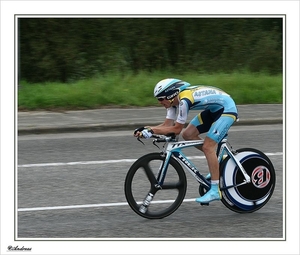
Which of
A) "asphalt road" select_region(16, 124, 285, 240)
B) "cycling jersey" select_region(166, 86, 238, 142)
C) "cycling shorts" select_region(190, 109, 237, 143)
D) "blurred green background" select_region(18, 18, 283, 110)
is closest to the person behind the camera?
"asphalt road" select_region(16, 124, 285, 240)

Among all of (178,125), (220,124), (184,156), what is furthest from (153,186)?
(220,124)

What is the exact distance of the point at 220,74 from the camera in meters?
19.7

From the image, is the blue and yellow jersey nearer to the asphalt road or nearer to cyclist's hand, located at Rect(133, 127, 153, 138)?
cyclist's hand, located at Rect(133, 127, 153, 138)

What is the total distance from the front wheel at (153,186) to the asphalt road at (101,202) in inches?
5.2

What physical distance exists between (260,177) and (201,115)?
100 centimetres

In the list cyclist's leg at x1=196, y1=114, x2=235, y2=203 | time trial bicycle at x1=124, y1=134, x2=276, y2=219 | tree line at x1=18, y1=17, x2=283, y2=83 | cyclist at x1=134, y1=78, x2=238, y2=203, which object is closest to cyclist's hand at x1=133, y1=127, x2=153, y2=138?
cyclist at x1=134, y1=78, x2=238, y2=203

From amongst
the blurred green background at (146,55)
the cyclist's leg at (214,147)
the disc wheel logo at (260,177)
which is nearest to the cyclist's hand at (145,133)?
the cyclist's leg at (214,147)

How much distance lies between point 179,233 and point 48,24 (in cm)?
1359

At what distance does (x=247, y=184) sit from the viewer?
8.05m

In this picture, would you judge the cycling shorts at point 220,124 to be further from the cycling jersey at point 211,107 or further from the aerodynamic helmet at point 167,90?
the aerodynamic helmet at point 167,90

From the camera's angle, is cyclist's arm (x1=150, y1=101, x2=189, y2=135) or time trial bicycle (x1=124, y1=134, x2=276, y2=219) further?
time trial bicycle (x1=124, y1=134, x2=276, y2=219)

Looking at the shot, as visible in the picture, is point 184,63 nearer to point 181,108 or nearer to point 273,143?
point 273,143

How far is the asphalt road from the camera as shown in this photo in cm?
737

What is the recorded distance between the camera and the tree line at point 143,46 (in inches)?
797
